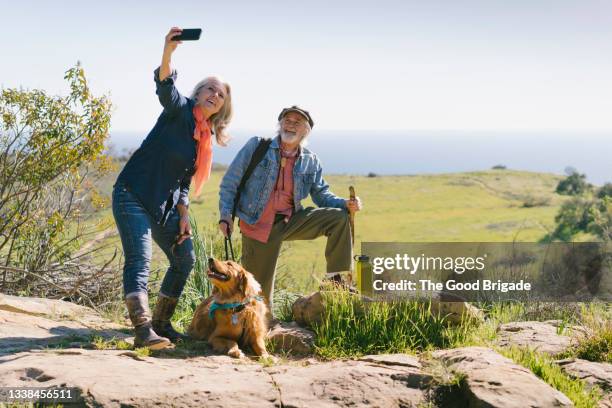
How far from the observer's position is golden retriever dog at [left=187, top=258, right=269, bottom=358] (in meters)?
5.53

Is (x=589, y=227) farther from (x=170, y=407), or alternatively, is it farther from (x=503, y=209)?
(x=170, y=407)

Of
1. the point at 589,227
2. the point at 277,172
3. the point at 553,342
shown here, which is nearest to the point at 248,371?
the point at 277,172

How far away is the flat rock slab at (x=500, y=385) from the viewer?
4535 mm

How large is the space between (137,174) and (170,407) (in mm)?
1909

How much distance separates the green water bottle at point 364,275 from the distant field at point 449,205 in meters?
7.15

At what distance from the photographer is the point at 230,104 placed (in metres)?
5.85

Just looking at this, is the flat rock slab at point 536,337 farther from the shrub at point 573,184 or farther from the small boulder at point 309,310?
the shrub at point 573,184

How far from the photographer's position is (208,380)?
466 cm

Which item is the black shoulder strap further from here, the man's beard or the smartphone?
the smartphone

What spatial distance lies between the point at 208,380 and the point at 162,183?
1614mm

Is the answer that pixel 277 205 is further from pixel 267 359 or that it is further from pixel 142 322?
pixel 142 322

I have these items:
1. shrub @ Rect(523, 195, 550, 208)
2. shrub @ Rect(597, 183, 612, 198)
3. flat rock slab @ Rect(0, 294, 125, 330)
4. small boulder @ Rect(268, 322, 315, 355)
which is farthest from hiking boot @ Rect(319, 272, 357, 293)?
shrub @ Rect(523, 195, 550, 208)

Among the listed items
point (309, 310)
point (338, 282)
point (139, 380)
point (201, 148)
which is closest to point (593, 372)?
point (338, 282)

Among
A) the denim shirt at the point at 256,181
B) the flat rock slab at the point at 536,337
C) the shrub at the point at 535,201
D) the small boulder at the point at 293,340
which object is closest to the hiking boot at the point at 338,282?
the small boulder at the point at 293,340
